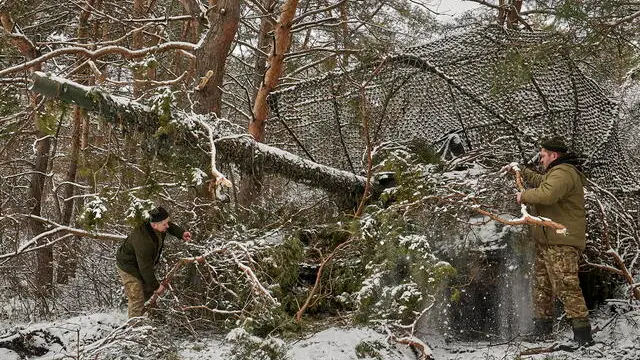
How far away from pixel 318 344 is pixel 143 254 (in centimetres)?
189

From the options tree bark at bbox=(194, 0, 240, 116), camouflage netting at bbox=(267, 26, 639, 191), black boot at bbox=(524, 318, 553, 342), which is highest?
tree bark at bbox=(194, 0, 240, 116)

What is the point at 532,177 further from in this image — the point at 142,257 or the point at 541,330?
the point at 142,257

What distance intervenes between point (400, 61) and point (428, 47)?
44 centimetres

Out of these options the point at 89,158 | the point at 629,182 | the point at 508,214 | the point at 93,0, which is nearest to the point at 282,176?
the point at 89,158

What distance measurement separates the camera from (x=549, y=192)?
5.18 m

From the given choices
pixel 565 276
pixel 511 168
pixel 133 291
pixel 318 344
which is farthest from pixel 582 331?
pixel 133 291

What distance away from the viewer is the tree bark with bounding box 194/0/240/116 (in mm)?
7949

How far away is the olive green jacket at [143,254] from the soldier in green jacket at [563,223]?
3444 millimetres

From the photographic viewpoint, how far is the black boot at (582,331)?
5.30 meters

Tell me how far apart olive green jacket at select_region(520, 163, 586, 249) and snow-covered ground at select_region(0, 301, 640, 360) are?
0.97 metres

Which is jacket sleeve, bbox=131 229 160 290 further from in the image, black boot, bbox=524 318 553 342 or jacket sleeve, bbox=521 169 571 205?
black boot, bbox=524 318 553 342

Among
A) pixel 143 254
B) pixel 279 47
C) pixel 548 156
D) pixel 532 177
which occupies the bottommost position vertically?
pixel 143 254

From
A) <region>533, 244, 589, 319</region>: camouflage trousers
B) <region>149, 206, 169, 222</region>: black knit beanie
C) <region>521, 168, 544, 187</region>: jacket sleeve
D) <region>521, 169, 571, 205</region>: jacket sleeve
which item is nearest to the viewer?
<region>521, 169, 571, 205</region>: jacket sleeve

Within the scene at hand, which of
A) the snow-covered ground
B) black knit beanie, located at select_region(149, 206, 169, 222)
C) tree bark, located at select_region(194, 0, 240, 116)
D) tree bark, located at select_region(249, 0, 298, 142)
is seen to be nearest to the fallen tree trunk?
black knit beanie, located at select_region(149, 206, 169, 222)
